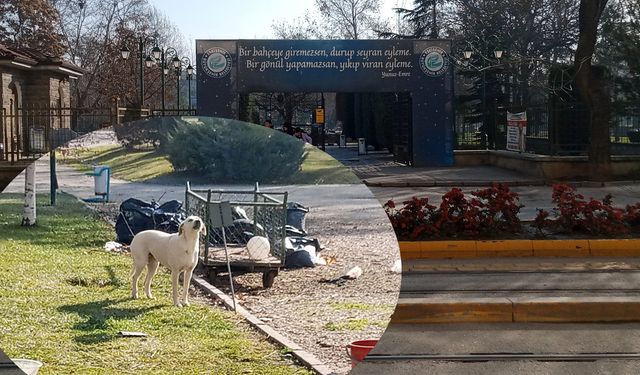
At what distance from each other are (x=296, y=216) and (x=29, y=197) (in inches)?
23.1

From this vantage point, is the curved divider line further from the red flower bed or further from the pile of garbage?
the red flower bed

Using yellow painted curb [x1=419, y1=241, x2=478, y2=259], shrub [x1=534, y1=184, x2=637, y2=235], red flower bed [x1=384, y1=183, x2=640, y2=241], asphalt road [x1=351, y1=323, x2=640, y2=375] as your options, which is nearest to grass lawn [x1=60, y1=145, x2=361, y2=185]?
asphalt road [x1=351, y1=323, x2=640, y2=375]

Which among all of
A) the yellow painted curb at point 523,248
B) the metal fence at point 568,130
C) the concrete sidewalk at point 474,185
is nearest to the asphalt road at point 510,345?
the yellow painted curb at point 523,248

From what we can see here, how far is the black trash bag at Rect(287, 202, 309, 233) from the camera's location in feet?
6.83

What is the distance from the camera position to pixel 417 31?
45.8m

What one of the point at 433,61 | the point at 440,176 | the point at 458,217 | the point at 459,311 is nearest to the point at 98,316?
the point at 459,311

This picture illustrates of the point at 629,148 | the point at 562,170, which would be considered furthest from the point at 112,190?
the point at 629,148

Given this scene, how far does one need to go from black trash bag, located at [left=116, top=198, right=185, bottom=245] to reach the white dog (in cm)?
2

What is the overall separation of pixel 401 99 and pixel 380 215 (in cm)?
2851

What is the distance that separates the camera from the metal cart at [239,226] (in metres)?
2.01

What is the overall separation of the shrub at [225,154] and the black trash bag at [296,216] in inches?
2.9

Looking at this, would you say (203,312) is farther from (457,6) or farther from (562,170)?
(457,6)

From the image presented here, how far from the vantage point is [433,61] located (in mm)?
27922

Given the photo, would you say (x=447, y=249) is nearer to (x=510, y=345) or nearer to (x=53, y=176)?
(x=510, y=345)
